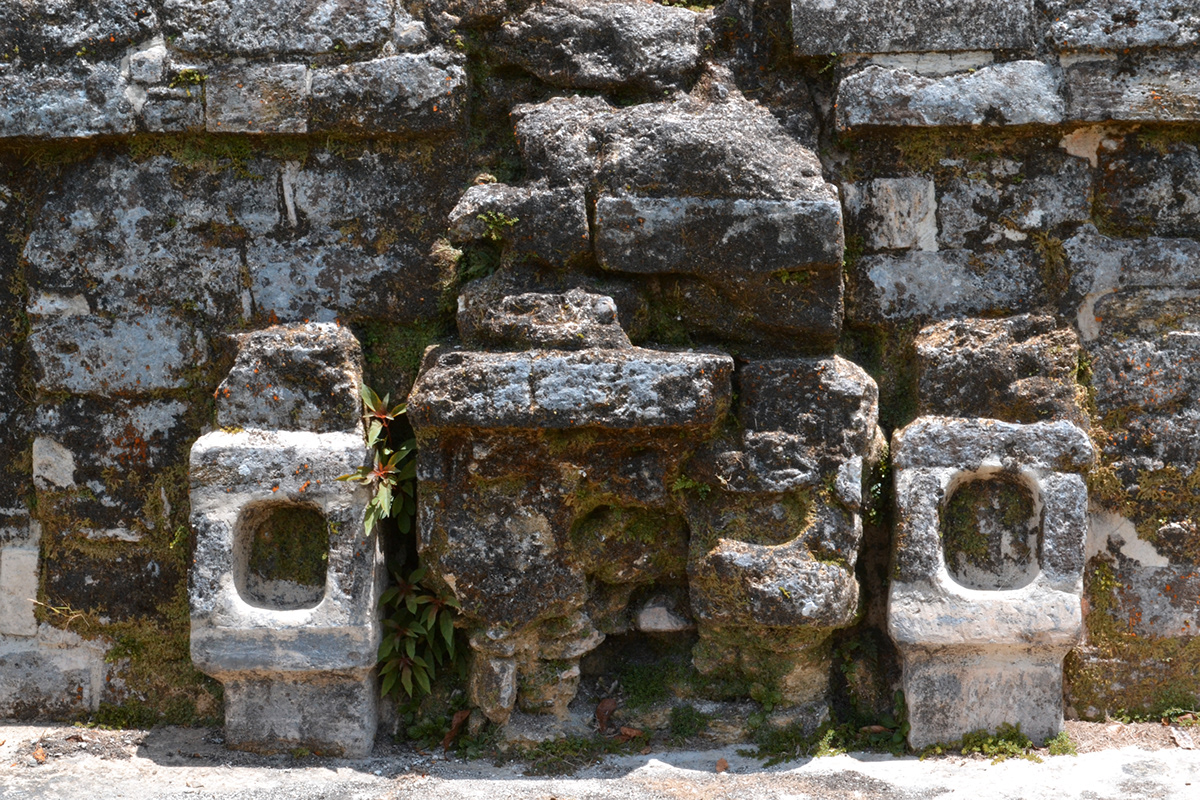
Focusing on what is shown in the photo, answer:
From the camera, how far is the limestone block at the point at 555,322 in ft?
10.0

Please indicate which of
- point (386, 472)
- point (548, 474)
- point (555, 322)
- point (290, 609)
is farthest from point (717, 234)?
point (290, 609)

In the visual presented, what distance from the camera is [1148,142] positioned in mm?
3262

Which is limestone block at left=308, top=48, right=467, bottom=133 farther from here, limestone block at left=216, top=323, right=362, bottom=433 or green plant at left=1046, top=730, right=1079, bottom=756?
green plant at left=1046, top=730, right=1079, bottom=756

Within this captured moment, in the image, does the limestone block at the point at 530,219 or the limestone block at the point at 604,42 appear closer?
the limestone block at the point at 530,219

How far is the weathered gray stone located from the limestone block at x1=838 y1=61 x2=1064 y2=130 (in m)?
0.13

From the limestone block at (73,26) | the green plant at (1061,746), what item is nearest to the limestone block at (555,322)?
the limestone block at (73,26)

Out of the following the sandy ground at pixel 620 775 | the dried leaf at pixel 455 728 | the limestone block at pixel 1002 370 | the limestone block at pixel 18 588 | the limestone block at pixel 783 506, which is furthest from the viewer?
the limestone block at pixel 18 588

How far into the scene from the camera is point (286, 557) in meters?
3.26

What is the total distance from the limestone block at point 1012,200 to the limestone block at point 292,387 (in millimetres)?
2069

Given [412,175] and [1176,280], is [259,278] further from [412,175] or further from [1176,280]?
[1176,280]

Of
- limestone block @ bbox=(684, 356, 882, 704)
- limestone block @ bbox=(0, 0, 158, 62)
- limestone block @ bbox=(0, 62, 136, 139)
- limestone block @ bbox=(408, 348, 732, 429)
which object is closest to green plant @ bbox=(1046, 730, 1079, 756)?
limestone block @ bbox=(684, 356, 882, 704)

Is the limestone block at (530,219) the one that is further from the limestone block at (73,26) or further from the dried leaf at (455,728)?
the dried leaf at (455,728)

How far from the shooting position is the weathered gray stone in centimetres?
312

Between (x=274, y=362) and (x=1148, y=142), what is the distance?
299cm
